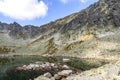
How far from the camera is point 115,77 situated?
145 ft

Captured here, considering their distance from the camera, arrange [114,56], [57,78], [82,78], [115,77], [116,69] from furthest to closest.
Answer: [114,56] < [57,78] < [82,78] < [116,69] < [115,77]

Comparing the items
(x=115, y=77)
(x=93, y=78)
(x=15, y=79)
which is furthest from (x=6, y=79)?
(x=115, y=77)

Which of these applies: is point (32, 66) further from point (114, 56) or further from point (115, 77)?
point (114, 56)

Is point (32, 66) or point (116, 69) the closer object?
point (116, 69)

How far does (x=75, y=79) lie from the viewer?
178 ft

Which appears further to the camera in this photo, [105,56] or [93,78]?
[105,56]

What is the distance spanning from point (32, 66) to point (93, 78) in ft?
225

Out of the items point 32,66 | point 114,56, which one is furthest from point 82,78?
point 114,56

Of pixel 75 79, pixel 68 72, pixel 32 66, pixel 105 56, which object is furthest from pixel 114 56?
pixel 75 79

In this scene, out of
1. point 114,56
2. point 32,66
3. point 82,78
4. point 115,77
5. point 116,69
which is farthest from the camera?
point 114,56

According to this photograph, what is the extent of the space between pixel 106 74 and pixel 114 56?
145798 mm

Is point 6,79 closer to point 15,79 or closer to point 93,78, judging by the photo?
point 15,79

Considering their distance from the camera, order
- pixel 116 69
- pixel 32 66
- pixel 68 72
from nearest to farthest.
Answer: pixel 116 69 < pixel 68 72 < pixel 32 66

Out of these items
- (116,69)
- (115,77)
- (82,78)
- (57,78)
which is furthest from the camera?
(57,78)
